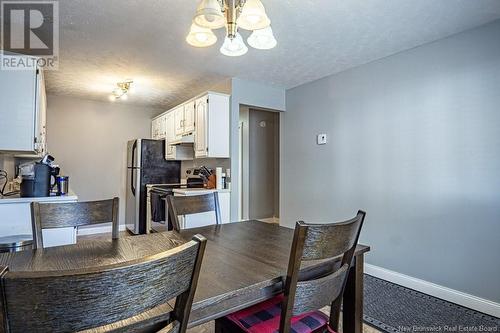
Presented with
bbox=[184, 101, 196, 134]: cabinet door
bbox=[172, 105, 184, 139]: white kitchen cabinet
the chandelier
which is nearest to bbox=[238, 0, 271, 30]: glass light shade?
the chandelier

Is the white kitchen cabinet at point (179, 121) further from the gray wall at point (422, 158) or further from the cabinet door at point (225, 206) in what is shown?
the gray wall at point (422, 158)

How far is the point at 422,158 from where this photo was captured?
8.71ft

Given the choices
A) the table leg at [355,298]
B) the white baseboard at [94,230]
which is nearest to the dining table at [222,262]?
the table leg at [355,298]

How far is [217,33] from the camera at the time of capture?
2414 millimetres

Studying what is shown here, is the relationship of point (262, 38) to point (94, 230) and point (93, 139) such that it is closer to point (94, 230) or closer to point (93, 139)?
point (93, 139)

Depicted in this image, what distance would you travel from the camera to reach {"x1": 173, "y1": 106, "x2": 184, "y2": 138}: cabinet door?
423 cm

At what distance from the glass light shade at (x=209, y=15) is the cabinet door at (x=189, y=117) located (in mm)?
2461

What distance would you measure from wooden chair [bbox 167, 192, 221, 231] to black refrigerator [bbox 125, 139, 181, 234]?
3067mm

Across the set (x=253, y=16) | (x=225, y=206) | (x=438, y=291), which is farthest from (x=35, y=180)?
(x=438, y=291)

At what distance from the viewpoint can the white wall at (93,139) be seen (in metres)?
4.70

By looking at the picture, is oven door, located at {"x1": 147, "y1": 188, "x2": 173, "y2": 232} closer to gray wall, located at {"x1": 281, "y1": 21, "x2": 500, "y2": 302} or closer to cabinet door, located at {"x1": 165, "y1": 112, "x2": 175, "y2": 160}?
cabinet door, located at {"x1": 165, "y1": 112, "x2": 175, "y2": 160}

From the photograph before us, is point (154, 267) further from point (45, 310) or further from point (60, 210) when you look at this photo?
point (60, 210)

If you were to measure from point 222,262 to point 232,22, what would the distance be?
4.04 feet

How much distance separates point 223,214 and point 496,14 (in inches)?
125
